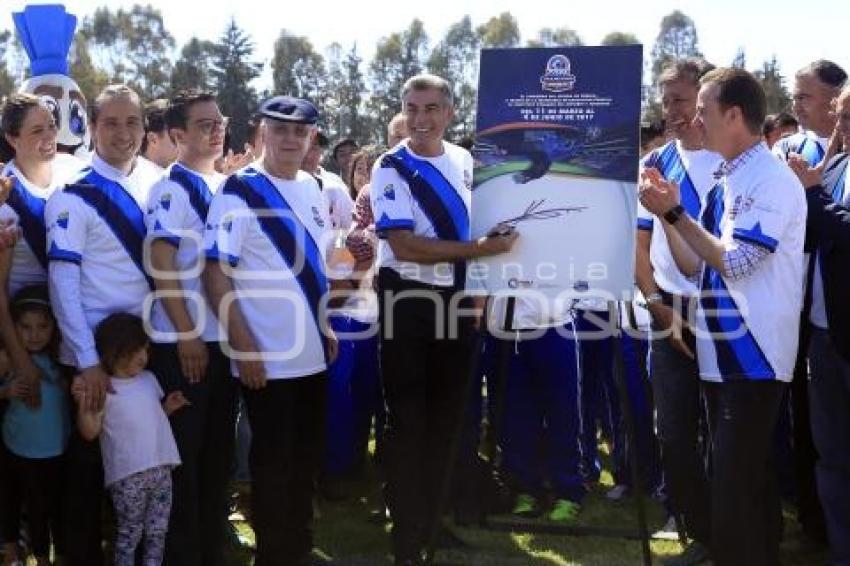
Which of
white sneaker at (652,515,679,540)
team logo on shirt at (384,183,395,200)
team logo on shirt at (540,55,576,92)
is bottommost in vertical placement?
white sneaker at (652,515,679,540)

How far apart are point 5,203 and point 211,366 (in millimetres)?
1107

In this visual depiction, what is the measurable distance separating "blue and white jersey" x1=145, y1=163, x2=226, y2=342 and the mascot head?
7.41 feet

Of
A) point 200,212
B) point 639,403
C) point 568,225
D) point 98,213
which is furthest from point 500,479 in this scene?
point 98,213

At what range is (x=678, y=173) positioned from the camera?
4.35 meters

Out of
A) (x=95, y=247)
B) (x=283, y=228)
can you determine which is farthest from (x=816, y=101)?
(x=95, y=247)

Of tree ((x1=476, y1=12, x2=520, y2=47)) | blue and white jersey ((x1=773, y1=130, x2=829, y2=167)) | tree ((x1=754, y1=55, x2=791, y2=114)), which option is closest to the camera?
blue and white jersey ((x1=773, y1=130, x2=829, y2=167))

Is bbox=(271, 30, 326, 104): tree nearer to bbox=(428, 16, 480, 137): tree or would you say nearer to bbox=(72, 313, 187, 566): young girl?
bbox=(428, 16, 480, 137): tree

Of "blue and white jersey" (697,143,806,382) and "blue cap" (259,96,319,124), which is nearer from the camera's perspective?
"blue and white jersey" (697,143,806,382)

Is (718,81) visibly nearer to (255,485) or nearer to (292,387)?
(292,387)

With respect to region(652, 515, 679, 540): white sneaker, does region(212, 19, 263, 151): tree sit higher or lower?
higher

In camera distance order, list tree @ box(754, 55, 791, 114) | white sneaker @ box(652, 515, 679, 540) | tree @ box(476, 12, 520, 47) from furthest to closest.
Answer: tree @ box(476, 12, 520, 47) < tree @ box(754, 55, 791, 114) < white sneaker @ box(652, 515, 679, 540)

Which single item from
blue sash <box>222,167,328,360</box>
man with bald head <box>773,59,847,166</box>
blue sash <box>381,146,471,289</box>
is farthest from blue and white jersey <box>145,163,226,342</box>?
man with bald head <box>773,59,847,166</box>

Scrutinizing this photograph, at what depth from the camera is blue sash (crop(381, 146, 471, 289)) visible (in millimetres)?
4359

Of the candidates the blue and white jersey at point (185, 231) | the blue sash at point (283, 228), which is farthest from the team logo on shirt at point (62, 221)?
the blue sash at point (283, 228)
